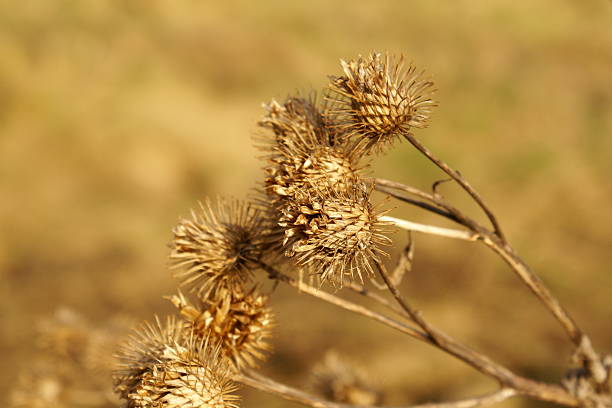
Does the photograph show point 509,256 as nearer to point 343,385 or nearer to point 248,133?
point 343,385

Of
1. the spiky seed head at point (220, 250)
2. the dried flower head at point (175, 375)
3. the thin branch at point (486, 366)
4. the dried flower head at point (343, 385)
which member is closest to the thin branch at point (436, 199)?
the thin branch at point (486, 366)

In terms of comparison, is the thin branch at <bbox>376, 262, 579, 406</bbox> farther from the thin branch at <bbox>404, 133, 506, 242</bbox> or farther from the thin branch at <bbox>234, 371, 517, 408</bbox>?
the thin branch at <bbox>404, 133, 506, 242</bbox>

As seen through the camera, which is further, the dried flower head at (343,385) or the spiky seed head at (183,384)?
the dried flower head at (343,385)

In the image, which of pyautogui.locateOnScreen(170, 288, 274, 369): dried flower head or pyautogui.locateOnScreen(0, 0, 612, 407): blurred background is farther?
pyautogui.locateOnScreen(0, 0, 612, 407): blurred background

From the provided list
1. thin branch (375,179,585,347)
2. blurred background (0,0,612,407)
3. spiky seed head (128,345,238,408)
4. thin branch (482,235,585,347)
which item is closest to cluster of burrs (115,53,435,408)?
spiky seed head (128,345,238,408)

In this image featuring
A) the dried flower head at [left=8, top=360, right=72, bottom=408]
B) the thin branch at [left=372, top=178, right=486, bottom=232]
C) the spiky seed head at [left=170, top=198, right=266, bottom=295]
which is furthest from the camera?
the dried flower head at [left=8, top=360, right=72, bottom=408]

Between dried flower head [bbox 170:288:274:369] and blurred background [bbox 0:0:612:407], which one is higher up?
blurred background [bbox 0:0:612:407]

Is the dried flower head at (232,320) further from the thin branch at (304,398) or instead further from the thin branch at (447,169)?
the thin branch at (447,169)

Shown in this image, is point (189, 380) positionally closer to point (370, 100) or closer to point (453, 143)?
point (370, 100)

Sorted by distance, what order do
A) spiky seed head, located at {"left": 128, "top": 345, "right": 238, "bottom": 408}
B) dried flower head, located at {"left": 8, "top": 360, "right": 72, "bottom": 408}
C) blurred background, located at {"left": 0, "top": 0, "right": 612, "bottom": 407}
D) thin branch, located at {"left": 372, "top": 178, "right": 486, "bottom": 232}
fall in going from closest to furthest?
spiky seed head, located at {"left": 128, "top": 345, "right": 238, "bottom": 408} < thin branch, located at {"left": 372, "top": 178, "right": 486, "bottom": 232} < dried flower head, located at {"left": 8, "top": 360, "right": 72, "bottom": 408} < blurred background, located at {"left": 0, "top": 0, "right": 612, "bottom": 407}
